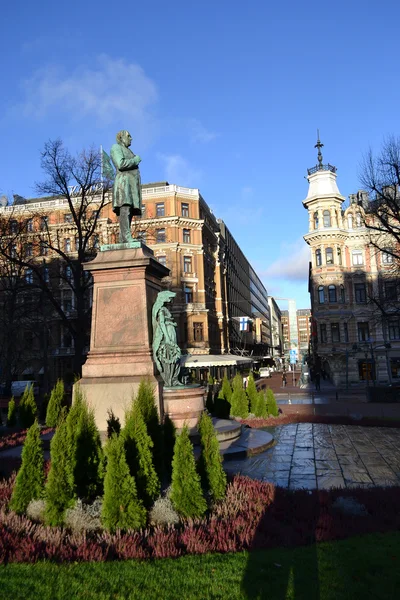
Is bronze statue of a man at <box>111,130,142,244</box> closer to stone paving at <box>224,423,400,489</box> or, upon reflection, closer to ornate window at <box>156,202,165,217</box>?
stone paving at <box>224,423,400,489</box>

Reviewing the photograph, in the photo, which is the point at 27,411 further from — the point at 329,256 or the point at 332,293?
the point at 329,256

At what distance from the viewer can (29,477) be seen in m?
6.75

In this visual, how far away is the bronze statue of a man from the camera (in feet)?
38.7

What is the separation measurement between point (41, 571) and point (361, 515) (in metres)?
4.28

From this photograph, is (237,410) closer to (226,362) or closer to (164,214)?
(226,362)

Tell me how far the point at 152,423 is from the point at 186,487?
1450mm

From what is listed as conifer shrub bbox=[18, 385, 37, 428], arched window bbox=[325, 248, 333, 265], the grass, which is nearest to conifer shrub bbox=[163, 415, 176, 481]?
the grass

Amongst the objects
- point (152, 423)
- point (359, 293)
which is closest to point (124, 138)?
point (152, 423)

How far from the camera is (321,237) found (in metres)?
47.0

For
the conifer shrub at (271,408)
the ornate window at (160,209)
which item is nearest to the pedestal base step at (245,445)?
the conifer shrub at (271,408)

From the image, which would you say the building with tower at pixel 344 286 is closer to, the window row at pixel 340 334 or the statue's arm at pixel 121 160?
the window row at pixel 340 334

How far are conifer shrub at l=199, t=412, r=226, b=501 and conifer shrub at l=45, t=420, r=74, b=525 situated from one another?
6.43 ft

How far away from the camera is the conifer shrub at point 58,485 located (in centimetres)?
623

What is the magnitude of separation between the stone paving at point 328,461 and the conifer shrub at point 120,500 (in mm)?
3437
